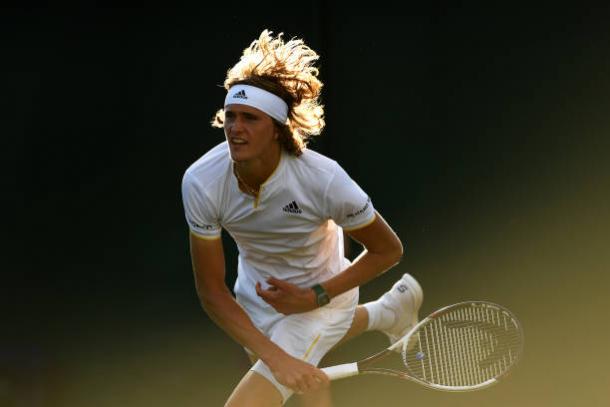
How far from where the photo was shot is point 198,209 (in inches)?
164

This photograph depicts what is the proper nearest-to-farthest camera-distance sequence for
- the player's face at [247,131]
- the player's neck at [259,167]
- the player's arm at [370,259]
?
the player's face at [247,131] < the player's neck at [259,167] < the player's arm at [370,259]

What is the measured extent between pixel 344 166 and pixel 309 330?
3.01 feet

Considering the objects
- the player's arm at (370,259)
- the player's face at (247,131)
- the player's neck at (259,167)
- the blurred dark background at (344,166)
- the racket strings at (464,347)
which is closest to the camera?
the player's face at (247,131)

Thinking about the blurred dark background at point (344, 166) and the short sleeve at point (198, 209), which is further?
the blurred dark background at point (344, 166)

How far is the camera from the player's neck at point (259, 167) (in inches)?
163

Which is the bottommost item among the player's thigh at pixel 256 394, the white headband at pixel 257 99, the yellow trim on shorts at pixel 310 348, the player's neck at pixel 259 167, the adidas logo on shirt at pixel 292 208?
the player's thigh at pixel 256 394

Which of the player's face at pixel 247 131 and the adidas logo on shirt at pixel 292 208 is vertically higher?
the player's face at pixel 247 131

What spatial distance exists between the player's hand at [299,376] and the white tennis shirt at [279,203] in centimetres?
40

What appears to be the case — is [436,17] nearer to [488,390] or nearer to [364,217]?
[364,217]

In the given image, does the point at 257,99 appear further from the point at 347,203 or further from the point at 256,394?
the point at 256,394

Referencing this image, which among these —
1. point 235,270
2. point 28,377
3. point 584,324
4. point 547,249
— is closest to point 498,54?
point 547,249

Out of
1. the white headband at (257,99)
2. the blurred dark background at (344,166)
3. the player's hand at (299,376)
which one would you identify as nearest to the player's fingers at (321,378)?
the player's hand at (299,376)

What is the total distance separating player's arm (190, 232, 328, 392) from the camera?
13.6ft

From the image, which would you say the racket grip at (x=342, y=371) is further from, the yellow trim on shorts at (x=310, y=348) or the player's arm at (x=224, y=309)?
the yellow trim on shorts at (x=310, y=348)
